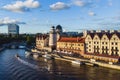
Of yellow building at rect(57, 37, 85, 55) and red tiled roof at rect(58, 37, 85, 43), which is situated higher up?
red tiled roof at rect(58, 37, 85, 43)

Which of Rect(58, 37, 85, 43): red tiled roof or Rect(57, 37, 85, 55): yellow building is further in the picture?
Rect(58, 37, 85, 43): red tiled roof

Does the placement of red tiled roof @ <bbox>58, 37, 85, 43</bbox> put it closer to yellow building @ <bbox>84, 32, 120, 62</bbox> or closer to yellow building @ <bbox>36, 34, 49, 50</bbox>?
yellow building @ <bbox>84, 32, 120, 62</bbox>

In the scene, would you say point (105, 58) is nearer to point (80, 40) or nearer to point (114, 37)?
point (114, 37)

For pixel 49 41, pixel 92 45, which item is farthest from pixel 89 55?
pixel 49 41

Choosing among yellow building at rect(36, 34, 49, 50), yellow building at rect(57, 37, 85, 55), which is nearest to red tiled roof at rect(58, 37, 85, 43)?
yellow building at rect(57, 37, 85, 55)

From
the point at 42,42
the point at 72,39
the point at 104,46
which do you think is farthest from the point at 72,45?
the point at 42,42

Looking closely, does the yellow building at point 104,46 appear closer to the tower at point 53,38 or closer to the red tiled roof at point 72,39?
the red tiled roof at point 72,39

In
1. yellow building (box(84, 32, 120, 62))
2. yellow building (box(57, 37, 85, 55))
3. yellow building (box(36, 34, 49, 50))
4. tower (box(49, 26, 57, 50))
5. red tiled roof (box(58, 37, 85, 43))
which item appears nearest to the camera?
yellow building (box(84, 32, 120, 62))

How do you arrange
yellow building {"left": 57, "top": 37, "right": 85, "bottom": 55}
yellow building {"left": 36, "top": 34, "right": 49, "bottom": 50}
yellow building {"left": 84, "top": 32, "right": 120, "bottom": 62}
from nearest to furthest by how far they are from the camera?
yellow building {"left": 84, "top": 32, "right": 120, "bottom": 62}
yellow building {"left": 57, "top": 37, "right": 85, "bottom": 55}
yellow building {"left": 36, "top": 34, "right": 49, "bottom": 50}

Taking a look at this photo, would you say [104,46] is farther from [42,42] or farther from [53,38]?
[42,42]
